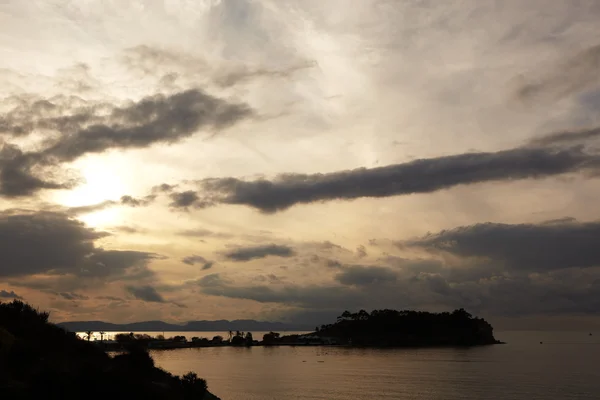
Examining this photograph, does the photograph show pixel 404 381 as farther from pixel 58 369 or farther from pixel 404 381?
pixel 58 369

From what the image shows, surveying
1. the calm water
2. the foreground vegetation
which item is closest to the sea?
the calm water

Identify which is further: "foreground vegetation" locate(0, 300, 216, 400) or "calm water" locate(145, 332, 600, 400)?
"calm water" locate(145, 332, 600, 400)

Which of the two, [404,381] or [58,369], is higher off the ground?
[58,369]

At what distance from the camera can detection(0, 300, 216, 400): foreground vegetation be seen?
38.7m

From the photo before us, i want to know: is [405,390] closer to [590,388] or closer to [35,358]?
[590,388]

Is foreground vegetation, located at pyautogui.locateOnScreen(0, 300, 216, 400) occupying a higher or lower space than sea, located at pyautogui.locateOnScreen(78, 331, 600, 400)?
higher

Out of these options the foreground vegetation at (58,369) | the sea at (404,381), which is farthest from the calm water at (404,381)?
the foreground vegetation at (58,369)

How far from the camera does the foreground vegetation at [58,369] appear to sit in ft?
127

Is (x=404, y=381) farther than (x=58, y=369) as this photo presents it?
Yes

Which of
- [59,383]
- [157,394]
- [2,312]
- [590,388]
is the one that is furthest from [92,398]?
[590,388]

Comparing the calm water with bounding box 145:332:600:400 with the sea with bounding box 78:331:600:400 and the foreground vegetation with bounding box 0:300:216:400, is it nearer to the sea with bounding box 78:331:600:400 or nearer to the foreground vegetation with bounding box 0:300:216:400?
the sea with bounding box 78:331:600:400

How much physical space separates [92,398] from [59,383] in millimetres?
2668

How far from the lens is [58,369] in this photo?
134 ft

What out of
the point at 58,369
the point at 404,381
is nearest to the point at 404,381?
the point at 404,381
